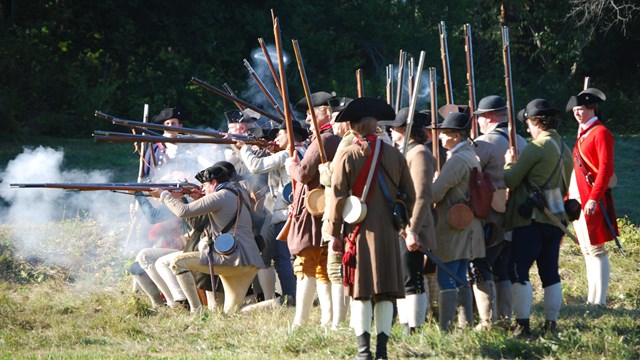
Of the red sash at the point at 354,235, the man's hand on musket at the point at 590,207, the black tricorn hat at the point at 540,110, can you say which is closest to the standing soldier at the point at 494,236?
the black tricorn hat at the point at 540,110

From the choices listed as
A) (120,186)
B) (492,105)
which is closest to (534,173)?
(492,105)

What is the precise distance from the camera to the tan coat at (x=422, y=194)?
7.81 metres

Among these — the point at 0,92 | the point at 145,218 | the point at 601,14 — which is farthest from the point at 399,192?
the point at 601,14

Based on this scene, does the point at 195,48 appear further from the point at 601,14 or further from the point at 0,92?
the point at 601,14

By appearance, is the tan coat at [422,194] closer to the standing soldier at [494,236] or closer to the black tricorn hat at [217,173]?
the standing soldier at [494,236]

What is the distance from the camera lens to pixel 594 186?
9531 mm

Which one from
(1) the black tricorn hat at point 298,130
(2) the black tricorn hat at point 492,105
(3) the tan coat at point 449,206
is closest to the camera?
(3) the tan coat at point 449,206

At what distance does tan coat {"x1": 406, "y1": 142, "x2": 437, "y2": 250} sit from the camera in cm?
781

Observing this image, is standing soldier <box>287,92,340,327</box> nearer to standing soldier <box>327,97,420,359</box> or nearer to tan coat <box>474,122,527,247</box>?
standing soldier <box>327,97,420,359</box>

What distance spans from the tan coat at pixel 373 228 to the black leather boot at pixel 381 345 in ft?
0.93

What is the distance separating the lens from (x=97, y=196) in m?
15.5

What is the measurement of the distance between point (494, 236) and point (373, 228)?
1.56m

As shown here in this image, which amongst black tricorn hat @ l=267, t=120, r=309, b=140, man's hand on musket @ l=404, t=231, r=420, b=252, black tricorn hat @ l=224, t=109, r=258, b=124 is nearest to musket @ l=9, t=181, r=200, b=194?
black tricorn hat @ l=224, t=109, r=258, b=124

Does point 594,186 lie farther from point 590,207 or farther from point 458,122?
point 458,122
